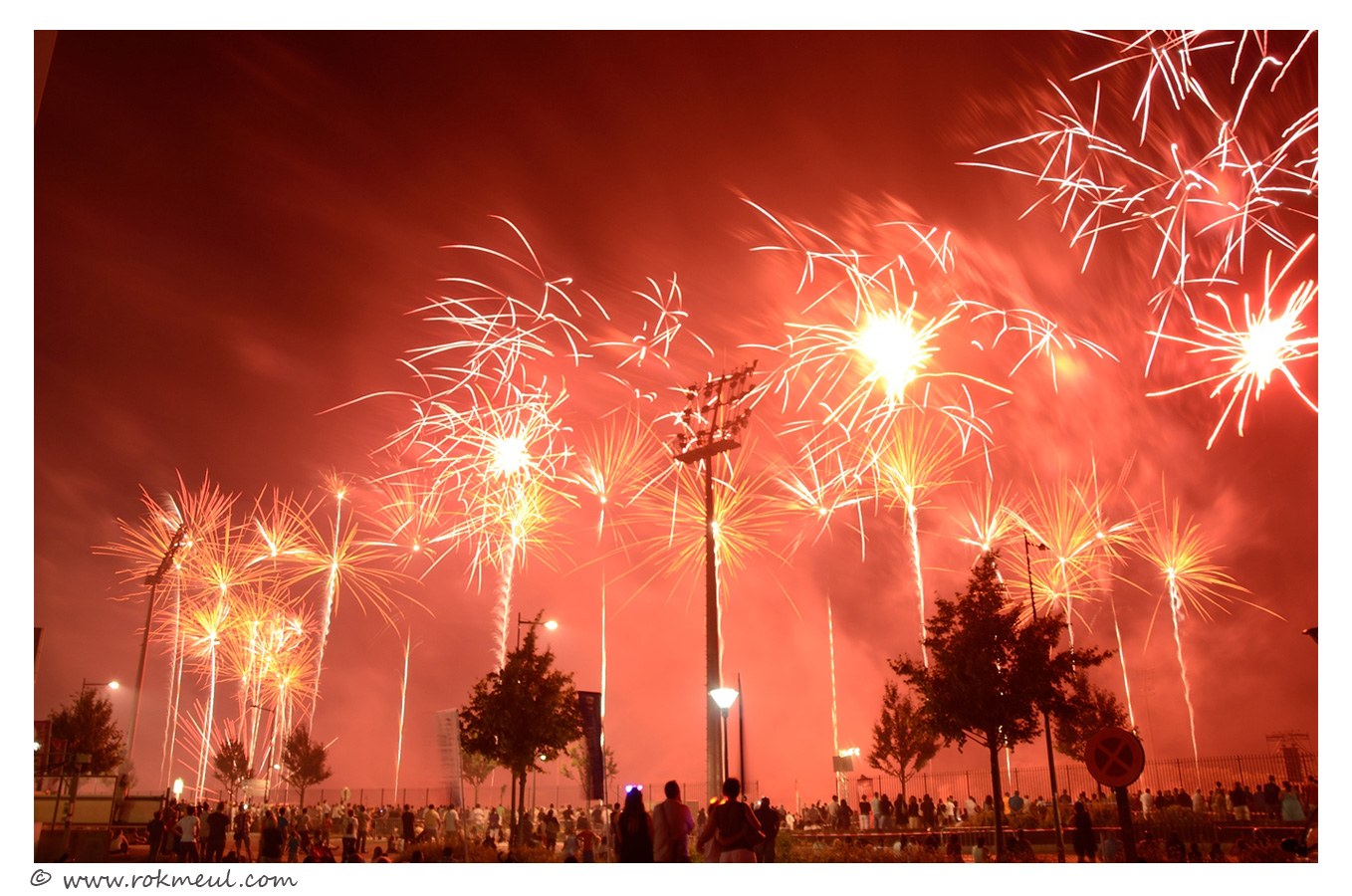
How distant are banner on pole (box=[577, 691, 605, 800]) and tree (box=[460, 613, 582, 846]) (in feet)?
21.7

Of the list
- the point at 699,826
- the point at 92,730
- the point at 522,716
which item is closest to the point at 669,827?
the point at 699,826

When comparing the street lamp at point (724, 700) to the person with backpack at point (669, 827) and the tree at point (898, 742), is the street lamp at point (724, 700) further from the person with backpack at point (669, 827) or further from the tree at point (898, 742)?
the tree at point (898, 742)

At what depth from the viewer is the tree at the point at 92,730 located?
3609cm

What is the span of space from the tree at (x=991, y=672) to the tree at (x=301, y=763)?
4431 centimetres

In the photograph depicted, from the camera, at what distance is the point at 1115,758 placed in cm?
1100

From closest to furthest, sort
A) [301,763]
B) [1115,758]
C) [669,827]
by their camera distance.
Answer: [669,827], [1115,758], [301,763]

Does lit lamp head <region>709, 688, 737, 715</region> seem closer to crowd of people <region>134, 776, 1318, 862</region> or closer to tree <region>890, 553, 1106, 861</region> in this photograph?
crowd of people <region>134, 776, 1318, 862</region>

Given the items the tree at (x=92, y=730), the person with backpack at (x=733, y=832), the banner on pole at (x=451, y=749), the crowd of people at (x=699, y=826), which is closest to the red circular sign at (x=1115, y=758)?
the crowd of people at (x=699, y=826)

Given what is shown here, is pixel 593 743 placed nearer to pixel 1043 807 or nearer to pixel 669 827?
pixel 669 827

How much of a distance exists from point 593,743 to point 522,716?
23.9 ft

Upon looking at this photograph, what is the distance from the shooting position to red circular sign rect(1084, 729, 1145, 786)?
10.8 meters

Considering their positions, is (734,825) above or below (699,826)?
above

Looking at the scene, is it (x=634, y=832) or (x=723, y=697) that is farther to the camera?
(x=723, y=697)
